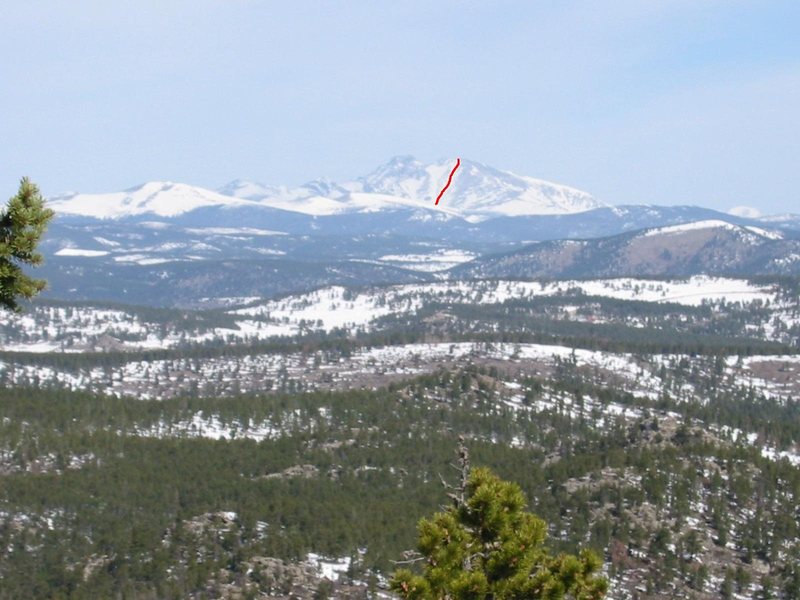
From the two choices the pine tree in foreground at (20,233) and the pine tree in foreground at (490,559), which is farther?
the pine tree in foreground at (490,559)

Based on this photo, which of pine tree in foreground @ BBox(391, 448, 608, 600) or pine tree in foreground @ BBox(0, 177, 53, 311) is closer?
pine tree in foreground @ BBox(0, 177, 53, 311)

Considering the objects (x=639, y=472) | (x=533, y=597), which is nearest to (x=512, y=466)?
(x=639, y=472)

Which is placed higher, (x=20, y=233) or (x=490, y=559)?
(x=20, y=233)

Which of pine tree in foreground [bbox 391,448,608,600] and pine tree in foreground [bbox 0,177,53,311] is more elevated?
pine tree in foreground [bbox 0,177,53,311]

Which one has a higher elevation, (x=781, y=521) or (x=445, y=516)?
(x=445, y=516)

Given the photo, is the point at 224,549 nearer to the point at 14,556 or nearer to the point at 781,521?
the point at 14,556
